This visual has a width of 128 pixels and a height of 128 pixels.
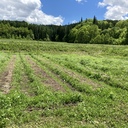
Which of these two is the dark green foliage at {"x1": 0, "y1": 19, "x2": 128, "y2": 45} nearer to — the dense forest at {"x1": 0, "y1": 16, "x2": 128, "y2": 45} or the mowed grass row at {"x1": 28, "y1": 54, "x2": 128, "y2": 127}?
the dense forest at {"x1": 0, "y1": 16, "x2": 128, "y2": 45}

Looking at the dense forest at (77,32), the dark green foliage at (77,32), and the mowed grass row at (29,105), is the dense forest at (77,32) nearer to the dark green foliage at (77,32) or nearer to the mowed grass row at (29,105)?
the dark green foliage at (77,32)

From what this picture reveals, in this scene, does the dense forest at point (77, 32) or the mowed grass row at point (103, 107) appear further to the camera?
the dense forest at point (77, 32)

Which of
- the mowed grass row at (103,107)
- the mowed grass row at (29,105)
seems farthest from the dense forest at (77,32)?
the mowed grass row at (29,105)

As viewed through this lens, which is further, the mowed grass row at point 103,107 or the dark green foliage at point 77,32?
the dark green foliage at point 77,32

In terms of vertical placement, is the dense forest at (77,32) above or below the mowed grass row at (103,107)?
above

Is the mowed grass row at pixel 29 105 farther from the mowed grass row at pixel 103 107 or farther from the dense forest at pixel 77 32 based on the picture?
the dense forest at pixel 77 32

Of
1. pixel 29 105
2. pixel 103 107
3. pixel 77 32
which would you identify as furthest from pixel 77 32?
pixel 29 105

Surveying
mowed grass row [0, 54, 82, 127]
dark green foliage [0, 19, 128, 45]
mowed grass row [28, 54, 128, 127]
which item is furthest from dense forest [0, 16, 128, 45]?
mowed grass row [0, 54, 82, 127]

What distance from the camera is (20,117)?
23.9ft

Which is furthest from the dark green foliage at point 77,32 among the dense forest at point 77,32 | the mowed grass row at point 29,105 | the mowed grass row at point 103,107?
the mowed grass row at point 29,105

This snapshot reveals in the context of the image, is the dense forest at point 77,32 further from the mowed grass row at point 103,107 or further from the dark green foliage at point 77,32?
the mowed grass row at point 103,107

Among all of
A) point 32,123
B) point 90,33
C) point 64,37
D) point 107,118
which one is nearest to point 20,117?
point 32,123

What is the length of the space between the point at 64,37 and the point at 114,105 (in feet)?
347

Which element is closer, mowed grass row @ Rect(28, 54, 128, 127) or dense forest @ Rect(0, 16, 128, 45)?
mowed grass row @ Rect(28, 54, 128, 127)
